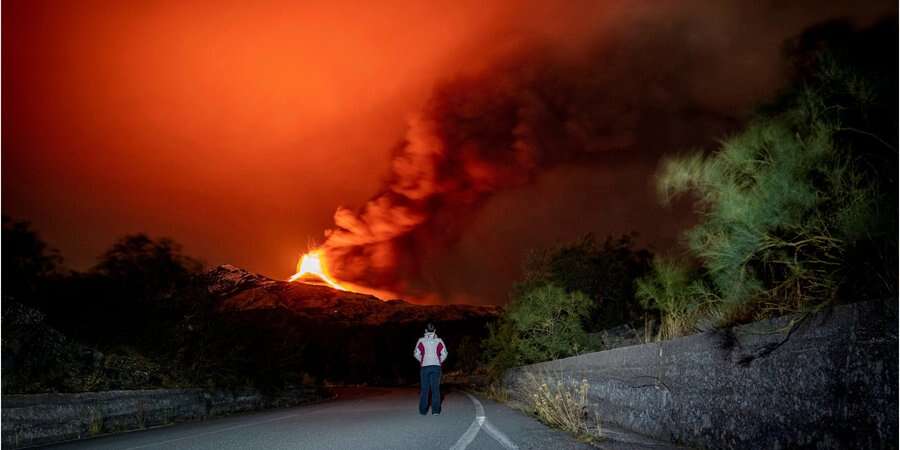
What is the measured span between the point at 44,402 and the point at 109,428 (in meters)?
1.46

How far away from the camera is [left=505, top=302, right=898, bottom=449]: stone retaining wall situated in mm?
3520

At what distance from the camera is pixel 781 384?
437 cm

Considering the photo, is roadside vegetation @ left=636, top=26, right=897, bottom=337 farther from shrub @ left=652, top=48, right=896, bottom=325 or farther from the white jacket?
the white jacket

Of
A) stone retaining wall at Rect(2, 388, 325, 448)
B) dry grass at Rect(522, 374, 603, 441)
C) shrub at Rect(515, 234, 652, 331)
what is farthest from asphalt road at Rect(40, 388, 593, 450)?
shrub at Rect(515, 234, 652, 331)

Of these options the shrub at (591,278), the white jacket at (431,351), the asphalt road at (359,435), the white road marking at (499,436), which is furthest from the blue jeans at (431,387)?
the shrub at (591,278)

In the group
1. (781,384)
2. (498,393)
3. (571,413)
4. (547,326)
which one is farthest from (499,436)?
(498,393)

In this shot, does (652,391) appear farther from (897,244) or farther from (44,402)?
(44,402)

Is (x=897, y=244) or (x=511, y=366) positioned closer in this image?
(x=897, y=244)

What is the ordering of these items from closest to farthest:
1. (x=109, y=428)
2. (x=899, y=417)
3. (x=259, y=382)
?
1. (x=899, y=417)
2. (x=109, y=428)
3. (x=259, y=382)

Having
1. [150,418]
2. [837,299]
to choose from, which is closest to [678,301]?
[837,299]

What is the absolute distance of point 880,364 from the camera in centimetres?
348

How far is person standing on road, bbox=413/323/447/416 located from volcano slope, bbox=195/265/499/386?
1.27 m

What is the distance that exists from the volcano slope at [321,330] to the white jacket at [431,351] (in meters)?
1.23

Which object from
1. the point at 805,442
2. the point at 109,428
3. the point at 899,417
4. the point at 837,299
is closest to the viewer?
the point at 899,417
